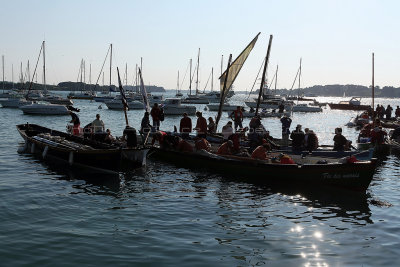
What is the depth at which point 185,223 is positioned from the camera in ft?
42.8

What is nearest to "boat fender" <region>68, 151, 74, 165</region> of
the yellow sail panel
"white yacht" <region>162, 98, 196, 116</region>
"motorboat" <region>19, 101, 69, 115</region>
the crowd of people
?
the crowd of people

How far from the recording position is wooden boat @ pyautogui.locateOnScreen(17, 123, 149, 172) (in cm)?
1933

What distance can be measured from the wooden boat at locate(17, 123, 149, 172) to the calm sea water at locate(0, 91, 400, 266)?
0.71m

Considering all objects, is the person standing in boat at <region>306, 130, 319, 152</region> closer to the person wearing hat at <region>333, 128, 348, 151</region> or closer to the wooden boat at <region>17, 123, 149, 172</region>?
the person wearing hat at <region>333, 128, 348, 151</region>

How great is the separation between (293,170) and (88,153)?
31.0 ft

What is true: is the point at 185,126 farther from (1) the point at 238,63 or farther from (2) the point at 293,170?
(2) the point at 293,170

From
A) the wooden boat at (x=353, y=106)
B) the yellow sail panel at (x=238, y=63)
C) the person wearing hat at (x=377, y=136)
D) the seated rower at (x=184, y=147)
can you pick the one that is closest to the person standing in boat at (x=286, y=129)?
the yellow sail panel at (x=238, y=63)

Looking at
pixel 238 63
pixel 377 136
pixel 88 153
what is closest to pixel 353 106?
pixel 377 136

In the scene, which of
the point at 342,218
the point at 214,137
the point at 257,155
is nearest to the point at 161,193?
the point at 257,155

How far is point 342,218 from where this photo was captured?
1434 cm

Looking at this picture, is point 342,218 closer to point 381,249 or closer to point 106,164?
point 381,249

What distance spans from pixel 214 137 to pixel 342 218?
13.8 meters

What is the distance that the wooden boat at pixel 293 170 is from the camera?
17.3m

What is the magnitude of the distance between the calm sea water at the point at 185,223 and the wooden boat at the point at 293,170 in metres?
0.78
